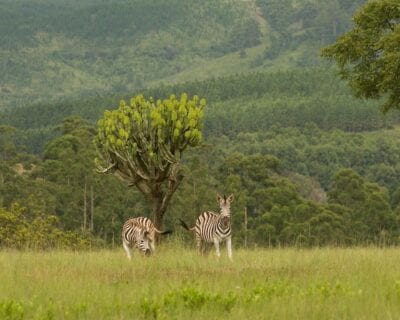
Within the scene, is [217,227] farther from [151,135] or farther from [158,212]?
[151,135]

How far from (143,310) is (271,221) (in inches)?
2519

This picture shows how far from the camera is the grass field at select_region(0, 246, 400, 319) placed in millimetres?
12188

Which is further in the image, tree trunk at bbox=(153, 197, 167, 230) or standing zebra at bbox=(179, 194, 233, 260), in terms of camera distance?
tree trunk at bbox=(153, 197, 167, 230)

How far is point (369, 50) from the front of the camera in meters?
30.2

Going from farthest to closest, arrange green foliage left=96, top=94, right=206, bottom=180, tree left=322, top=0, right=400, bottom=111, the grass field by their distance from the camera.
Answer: tree left=322, top=0, right=400, bottom=111 < green foliage left=96, top=94, right=206, bottom=180 < the grass field

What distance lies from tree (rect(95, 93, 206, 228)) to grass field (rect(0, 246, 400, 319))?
384 cm

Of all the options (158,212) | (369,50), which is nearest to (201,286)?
(158,212)

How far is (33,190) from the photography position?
7762 cm

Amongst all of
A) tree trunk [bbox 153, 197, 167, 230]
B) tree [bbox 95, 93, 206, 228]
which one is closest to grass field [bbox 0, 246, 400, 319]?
tree trunk [bbox 153, 197, 167, 230]

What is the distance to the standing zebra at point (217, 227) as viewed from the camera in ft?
70.9

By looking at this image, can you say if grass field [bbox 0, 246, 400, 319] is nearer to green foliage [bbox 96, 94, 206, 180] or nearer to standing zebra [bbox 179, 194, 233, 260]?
standing zebra [bbox 179, 194, 233, 260]

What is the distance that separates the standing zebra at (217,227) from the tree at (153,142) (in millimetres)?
2972

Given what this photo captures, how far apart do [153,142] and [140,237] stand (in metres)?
Answer: 4.32

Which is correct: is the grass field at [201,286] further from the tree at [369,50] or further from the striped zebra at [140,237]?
the tree at [369,50]
